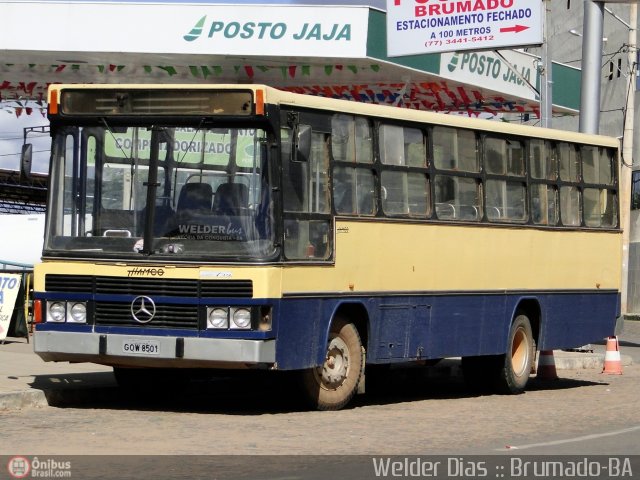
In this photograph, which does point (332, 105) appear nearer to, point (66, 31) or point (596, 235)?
point (596, 235)

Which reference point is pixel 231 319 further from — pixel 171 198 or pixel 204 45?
pixel 204 45

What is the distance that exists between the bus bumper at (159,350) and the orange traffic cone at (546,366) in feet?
24.4

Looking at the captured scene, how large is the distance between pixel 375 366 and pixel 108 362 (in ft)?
15.6

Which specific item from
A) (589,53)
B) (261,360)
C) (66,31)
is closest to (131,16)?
(66,31)

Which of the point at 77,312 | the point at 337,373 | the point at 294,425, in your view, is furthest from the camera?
the point at 337,373

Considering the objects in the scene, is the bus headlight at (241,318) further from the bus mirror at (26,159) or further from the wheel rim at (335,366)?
the bus mirror at (26,159)

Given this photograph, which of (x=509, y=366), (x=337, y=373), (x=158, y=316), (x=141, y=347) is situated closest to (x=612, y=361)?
(x=509, y=366)

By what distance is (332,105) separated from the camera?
47.8 ft

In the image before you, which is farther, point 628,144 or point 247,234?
point 628,144

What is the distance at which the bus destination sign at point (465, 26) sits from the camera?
25.6m

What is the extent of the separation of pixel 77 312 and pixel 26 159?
1.75 m

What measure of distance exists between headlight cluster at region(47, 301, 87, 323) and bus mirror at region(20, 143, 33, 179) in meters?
1.46

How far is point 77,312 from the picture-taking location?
1393 centimetres

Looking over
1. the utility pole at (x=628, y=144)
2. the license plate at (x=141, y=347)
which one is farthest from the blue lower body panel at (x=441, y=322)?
the utility pole at (x=628, y=144)
